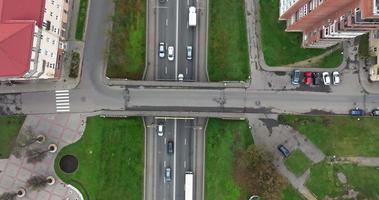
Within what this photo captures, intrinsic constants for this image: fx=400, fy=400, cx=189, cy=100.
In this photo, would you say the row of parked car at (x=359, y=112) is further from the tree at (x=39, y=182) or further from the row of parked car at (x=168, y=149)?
the tree at (x=39, y=182)

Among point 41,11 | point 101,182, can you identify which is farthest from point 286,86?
point 41,11

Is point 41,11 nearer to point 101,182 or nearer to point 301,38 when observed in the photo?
point 101,182

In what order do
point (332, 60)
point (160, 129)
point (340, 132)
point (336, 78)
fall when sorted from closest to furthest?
1. point (160, 129)
2. point (336, 78)
3. point (340, 132)
4. point (332, 60)

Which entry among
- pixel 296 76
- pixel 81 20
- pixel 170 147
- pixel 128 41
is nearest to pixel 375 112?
pixel 296 76

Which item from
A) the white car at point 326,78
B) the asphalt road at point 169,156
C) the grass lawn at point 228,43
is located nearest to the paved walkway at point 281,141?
the grass lawn at point 228,43

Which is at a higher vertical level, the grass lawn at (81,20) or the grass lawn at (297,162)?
the grass lawn at (81,20)

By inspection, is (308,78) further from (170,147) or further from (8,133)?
(8,133)
